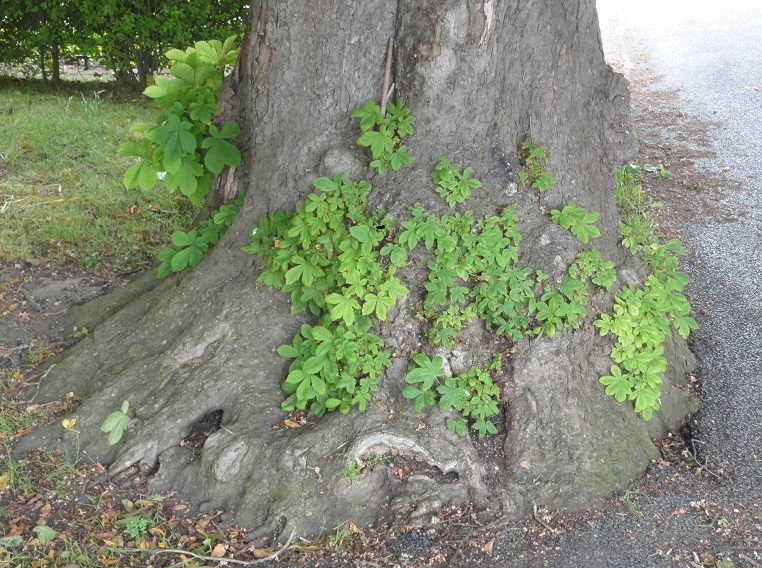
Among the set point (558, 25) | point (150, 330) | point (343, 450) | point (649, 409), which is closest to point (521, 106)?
point (558, 25)

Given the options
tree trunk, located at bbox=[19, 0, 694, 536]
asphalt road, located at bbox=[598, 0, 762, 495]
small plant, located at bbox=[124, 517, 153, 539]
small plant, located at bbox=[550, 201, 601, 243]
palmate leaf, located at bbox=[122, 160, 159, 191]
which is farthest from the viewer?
palmate leaf, located at bbox=[122, 160, 159, 191]

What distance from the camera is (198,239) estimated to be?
355cm

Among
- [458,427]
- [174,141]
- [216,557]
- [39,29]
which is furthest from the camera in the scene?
[39,29]

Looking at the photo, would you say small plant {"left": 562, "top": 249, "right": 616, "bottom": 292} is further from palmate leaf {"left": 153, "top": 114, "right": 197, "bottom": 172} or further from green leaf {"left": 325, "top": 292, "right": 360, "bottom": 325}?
palmate leaf {"left": 153, "top": 114, "right": 197, "bottom": 172}

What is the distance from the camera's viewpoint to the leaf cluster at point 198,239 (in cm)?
346

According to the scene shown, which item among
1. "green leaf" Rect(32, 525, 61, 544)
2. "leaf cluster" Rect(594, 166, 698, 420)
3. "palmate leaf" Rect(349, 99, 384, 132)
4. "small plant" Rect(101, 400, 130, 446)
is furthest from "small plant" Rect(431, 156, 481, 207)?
"green leaf" Rect(32, 525, 61, 544)

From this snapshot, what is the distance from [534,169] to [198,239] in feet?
5.53

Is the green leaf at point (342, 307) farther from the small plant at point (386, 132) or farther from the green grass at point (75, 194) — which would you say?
the green grass at point (75, 194)

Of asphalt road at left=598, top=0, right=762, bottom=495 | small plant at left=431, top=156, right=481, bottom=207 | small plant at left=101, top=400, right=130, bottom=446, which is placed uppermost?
small plant at left=431, top=156, right=481, bottom=207

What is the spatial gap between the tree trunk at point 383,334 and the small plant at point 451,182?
2.0 inches

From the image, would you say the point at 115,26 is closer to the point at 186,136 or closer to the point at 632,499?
the point at 186,136

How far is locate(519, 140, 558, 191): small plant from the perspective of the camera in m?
3.07

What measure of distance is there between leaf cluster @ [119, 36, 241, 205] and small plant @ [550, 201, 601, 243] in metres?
1.50

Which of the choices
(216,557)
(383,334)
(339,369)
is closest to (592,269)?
(383,334)
